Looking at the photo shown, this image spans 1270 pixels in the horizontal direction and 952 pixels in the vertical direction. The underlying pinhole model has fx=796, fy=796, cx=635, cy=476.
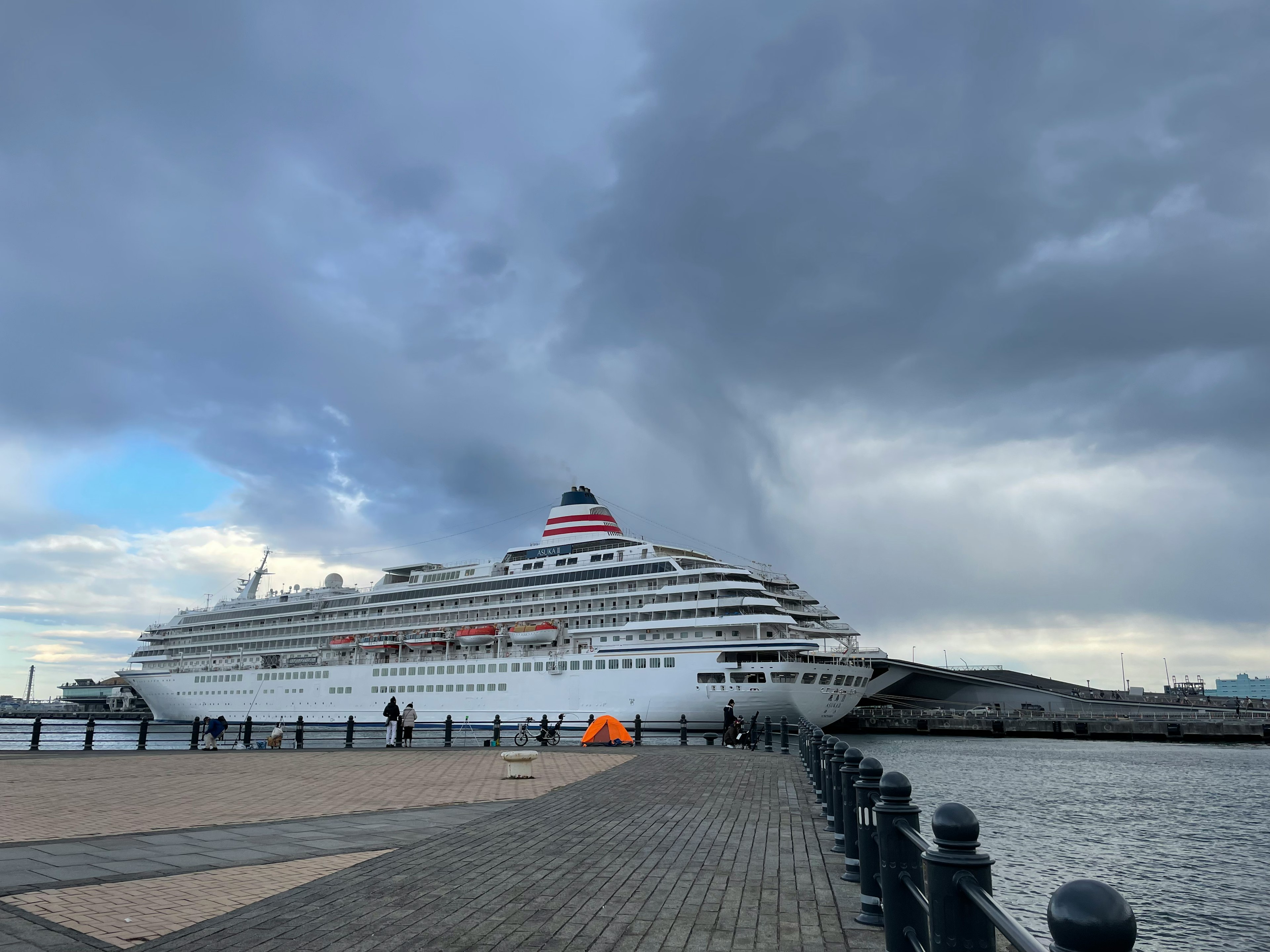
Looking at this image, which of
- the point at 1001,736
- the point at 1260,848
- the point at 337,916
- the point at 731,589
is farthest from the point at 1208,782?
the point at 337,916

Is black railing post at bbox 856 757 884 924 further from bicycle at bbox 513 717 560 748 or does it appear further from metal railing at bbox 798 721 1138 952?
bicycle at bbox 513 717 560 748

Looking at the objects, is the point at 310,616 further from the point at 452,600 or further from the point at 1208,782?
the point at 1208,782

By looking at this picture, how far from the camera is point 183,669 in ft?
265

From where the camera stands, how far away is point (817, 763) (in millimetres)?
13688

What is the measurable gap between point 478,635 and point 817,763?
157ft

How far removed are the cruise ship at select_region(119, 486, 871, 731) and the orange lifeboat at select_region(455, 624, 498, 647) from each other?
0.40 feet

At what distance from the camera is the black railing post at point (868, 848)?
19.2ft

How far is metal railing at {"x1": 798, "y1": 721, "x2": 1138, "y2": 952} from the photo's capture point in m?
1.86

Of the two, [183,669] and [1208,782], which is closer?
[1208,782]

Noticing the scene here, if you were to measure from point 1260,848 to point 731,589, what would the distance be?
111 feet

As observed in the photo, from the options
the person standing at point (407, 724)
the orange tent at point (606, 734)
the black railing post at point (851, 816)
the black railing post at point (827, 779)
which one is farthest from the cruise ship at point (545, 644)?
the black railing post at point (851, 816)

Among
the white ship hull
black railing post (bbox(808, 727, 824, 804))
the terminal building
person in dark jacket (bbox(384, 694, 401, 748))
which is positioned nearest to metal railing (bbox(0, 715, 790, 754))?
person in dark jacket (bbox(384, 694, 401, 748))

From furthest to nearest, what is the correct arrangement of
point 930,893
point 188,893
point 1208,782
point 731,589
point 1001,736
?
point 1001,736, point 731,589, point 1208,782, point 188,893, point 930,893

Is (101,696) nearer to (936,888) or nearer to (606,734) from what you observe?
(606,734)
